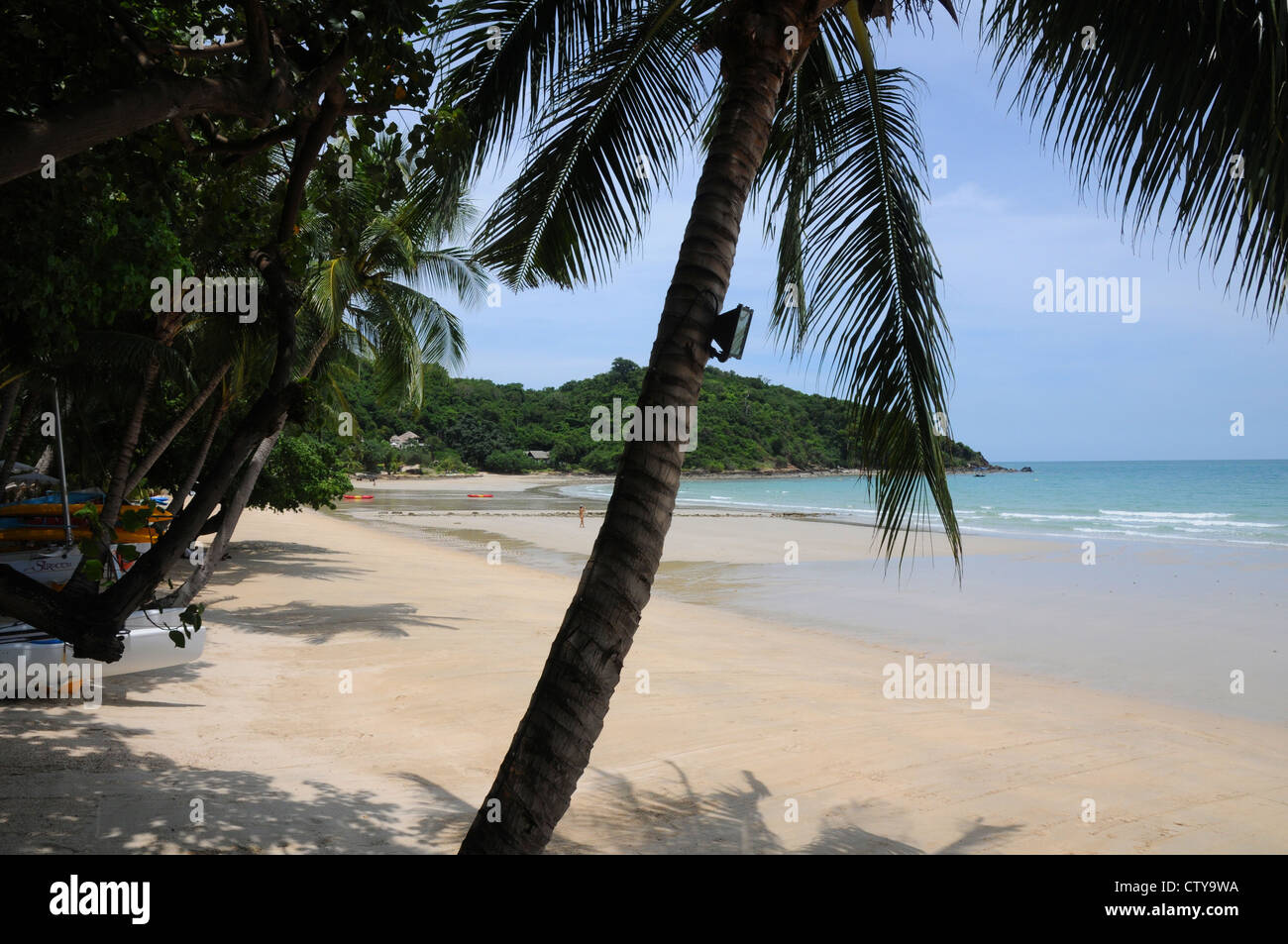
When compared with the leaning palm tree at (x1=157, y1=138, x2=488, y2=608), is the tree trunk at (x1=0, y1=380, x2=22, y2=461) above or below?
below

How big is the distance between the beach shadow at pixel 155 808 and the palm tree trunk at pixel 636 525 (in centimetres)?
191

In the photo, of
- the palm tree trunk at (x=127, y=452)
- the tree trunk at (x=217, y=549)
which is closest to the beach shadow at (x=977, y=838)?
the tree trunk at (x=217, y=549)

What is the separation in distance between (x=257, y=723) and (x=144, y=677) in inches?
71.9

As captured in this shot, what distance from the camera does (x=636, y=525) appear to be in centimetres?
327

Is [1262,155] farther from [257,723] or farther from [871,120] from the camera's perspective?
[257,723]

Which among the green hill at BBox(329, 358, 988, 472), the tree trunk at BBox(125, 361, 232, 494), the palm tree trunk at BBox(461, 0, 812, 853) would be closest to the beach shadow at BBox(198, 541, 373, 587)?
the tree trunk at BBox(125, 361, 232, 494)

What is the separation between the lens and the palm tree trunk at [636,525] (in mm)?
3125

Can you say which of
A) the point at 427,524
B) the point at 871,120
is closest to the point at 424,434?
the point at 427,524

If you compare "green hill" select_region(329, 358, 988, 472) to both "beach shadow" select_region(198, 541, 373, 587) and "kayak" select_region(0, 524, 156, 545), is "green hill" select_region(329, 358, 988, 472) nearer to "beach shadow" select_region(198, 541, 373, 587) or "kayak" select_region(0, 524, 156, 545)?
"beach shadow" select_region(198, 541, 373, 587)

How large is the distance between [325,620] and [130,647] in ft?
17.0

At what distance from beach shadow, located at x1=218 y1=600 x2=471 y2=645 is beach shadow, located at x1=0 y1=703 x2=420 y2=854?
5203 mm

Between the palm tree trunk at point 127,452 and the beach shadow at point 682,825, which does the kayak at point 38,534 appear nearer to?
the palm tree trunk at point 127,452

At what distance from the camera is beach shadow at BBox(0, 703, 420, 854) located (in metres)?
4.51
